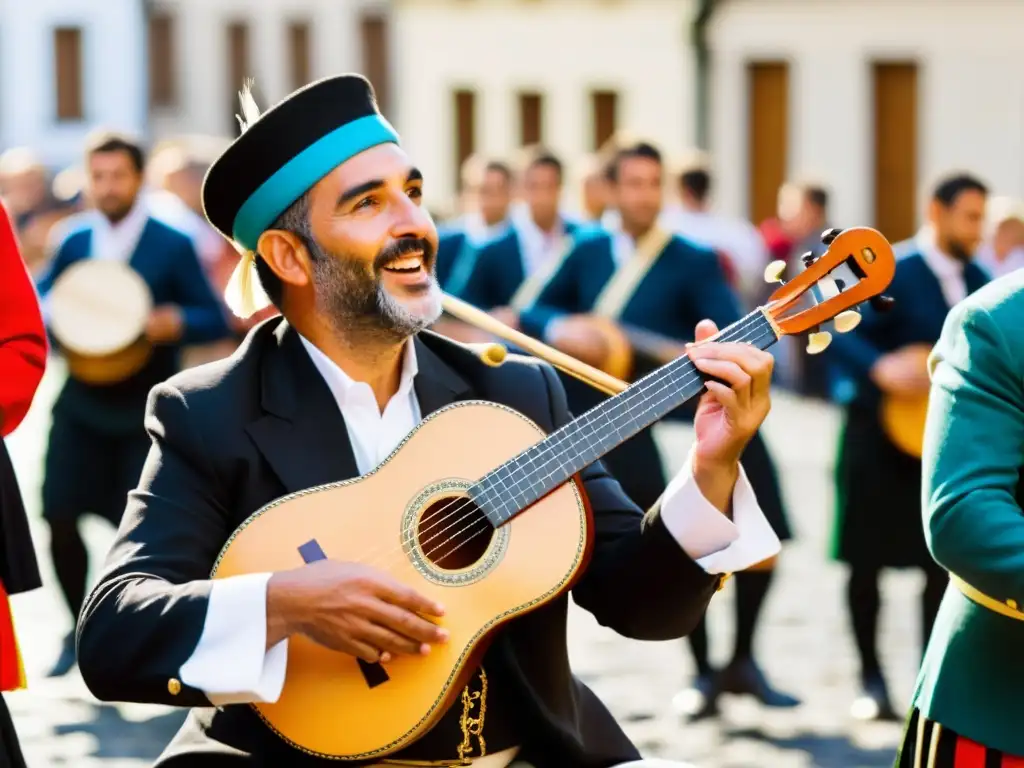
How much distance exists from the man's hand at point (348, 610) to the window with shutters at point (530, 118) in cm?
2967

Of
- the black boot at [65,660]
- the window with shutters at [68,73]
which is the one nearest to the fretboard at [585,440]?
the black boot at [65,660]

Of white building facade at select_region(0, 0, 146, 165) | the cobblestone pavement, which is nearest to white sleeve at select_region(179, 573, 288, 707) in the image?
the cobblestone pavement

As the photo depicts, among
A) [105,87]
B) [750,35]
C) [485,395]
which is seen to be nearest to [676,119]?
[750,35]

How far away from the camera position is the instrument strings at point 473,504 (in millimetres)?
3426

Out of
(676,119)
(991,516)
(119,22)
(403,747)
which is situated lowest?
(403,747)

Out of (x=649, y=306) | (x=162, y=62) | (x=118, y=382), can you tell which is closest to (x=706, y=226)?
(x=649, y=306)

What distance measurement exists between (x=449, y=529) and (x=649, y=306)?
15.5 ft

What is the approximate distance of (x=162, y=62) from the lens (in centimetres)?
4469

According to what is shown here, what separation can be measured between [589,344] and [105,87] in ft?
127

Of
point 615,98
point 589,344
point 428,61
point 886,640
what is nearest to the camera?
point 589,344

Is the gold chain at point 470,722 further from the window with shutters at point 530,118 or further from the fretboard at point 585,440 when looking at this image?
the window with shutters at point 530,118

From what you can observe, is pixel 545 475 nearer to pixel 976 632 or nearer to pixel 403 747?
pixel 403 747

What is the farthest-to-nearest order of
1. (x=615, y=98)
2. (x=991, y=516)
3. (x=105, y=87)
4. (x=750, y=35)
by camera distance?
1. (x=105, y=87)
2. (x=615, y=98)
3. (x=750, y=35)
4. (x=991, y=516)

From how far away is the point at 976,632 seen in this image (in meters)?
3.56
